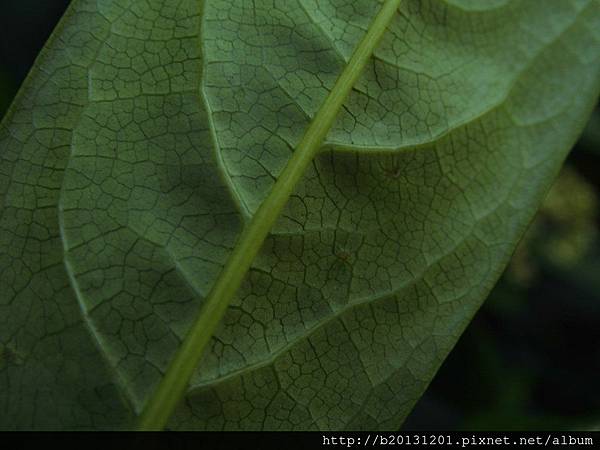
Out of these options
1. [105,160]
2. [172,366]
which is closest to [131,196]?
[105,160]

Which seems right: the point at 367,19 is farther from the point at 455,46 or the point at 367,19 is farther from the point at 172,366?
the point at 172,366

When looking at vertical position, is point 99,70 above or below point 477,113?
below

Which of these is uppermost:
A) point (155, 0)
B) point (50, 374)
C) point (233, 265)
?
point (155, 0)

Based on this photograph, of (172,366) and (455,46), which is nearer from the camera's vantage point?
(172,366)
